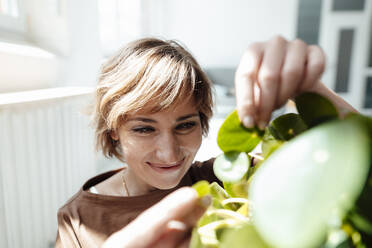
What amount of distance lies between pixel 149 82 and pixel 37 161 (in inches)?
20.9

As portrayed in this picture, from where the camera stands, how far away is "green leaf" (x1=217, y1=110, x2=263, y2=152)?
0.23 meters

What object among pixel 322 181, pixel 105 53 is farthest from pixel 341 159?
pixel 105 53

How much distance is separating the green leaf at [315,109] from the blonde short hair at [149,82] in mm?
439

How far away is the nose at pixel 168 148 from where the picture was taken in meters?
0.63

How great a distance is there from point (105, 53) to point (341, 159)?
2.96 m

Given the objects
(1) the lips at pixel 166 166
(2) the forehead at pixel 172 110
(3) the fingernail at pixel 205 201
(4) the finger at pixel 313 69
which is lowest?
(1) the lips at pixel 166 166

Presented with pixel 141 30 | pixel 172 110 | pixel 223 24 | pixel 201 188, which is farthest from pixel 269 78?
pixel 223 24

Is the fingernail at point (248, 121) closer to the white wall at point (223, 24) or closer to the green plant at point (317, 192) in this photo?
the green plant at point (317, 192)

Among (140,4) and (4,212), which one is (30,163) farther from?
(140,4)

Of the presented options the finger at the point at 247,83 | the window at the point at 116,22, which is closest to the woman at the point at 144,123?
the finger at the point at 247,83

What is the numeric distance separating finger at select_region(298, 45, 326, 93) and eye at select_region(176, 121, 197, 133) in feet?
1.42

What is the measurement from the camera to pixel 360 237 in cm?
16

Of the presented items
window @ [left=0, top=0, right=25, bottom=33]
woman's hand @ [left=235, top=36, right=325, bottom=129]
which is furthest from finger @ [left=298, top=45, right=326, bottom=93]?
window @ [left=0, top=0, right=25, bottom=33]

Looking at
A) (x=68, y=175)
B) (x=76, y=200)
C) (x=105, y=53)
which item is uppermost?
(x=105, y=53)
